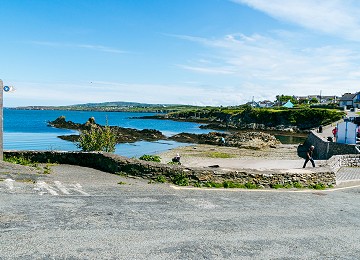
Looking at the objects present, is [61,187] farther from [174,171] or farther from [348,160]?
[348,160]

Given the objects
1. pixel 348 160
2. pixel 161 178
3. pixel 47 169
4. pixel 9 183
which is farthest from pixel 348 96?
pixel 9 183

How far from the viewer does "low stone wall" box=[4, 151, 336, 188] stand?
15367 millimetres

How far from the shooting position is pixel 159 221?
1035 cm

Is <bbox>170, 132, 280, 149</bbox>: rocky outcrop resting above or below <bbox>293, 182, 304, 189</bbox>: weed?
below

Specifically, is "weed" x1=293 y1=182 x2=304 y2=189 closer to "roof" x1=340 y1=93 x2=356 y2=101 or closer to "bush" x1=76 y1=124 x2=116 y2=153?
"bush" x1=76 y1=124 x2=116 y2=153

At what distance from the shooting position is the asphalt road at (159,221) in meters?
8.37

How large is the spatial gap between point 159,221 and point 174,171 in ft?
16.6

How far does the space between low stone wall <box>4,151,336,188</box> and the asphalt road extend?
0.73 m

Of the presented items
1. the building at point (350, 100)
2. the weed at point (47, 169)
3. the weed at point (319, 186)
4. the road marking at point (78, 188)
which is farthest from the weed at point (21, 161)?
the building at point (350, 100)

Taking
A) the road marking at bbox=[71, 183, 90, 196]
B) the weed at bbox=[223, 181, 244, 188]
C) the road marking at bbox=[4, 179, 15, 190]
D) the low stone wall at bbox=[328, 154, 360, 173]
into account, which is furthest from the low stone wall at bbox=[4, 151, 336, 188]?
the low stone wall at bbox=[328, 154, 360, 173]

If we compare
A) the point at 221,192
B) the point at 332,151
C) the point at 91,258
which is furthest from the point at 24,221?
the point at 332,151

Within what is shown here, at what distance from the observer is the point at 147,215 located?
1080 cm

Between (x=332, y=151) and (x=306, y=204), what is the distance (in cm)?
A: 1985

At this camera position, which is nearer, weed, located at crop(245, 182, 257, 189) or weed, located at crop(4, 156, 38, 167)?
weed, located at crop(245, 182, 257, 189)
